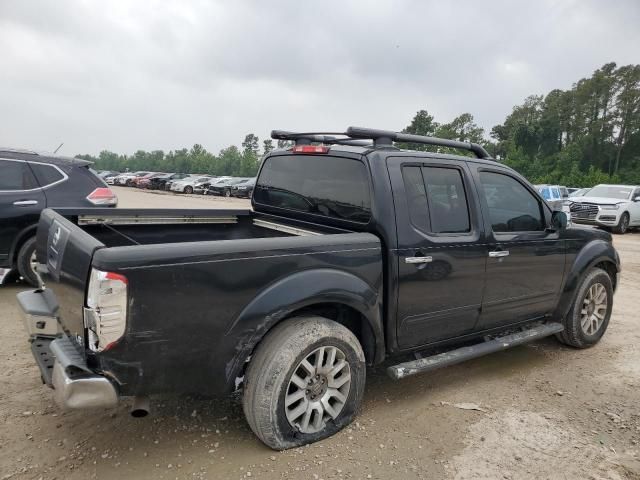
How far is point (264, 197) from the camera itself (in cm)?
421

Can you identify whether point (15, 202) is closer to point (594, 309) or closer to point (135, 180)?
point (594, 309)

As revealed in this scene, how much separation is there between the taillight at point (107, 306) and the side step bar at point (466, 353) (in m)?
1.75

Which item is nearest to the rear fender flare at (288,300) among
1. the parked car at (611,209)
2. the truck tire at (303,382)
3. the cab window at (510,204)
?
the truck tire at (303,382)

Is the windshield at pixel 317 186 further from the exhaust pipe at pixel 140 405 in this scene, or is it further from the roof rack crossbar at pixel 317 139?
the exhaust pipe at pixel 140 405

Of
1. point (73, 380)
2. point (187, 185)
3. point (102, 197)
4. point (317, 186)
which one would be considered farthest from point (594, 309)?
point (187, 185)

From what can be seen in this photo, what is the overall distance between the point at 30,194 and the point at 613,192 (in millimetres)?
18086

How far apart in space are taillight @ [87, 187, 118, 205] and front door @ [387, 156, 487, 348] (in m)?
4.43

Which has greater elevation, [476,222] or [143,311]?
[476,222]

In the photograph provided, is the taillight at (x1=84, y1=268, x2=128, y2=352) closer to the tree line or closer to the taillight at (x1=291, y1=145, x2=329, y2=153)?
the taillight at (x1=291, y1=145, x2=329, y2=153)

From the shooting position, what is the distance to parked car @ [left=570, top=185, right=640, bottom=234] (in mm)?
15852

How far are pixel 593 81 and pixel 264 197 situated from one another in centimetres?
6481

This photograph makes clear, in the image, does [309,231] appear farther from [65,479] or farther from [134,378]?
[65,479]

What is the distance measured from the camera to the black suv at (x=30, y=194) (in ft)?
18.2

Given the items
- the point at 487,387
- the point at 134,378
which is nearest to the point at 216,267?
the point at 134,378
